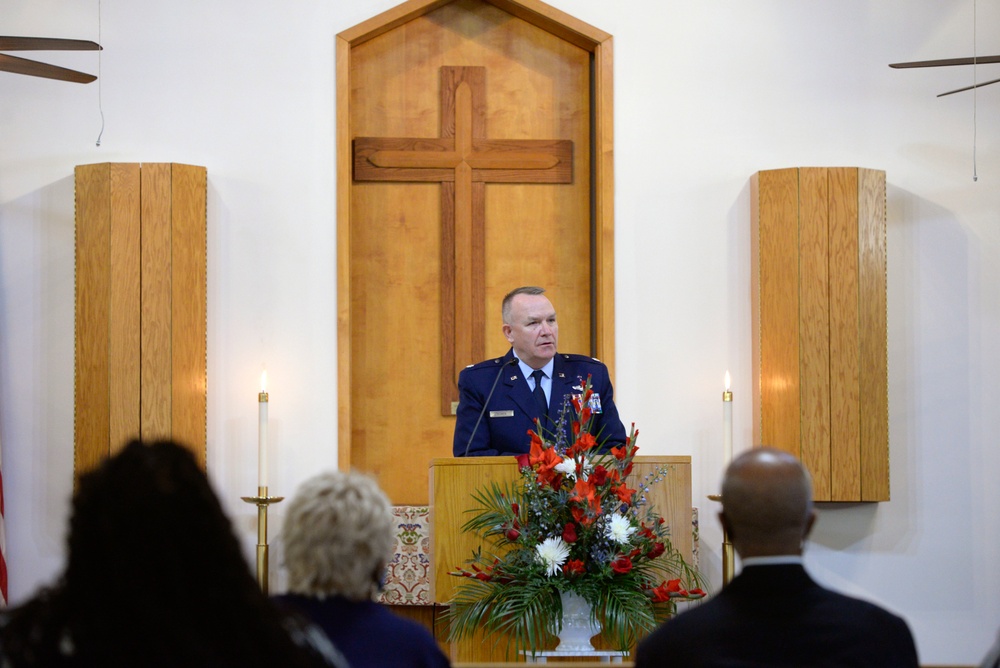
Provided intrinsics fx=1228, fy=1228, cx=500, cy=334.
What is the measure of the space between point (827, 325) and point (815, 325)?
0.16ft

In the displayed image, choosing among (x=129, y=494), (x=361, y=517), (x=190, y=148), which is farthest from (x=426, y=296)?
(x=129, y=494)

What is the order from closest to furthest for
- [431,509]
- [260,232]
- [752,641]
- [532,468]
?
[752,641] < [532,468] < [431,509] < [260,232]

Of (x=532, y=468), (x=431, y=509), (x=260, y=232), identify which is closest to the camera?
(x=532, y=468)

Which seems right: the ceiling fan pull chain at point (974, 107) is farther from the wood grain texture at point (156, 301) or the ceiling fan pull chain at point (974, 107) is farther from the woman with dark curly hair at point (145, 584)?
the woman with dark curly hair at point (145, 584)

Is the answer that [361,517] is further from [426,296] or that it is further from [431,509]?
[426,296]

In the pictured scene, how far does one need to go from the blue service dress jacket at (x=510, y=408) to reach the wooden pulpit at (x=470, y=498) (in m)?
0.51

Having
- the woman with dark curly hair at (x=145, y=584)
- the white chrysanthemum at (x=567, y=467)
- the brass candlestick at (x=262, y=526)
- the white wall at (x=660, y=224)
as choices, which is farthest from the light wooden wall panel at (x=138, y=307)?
the woman with dark curly hair at (x=145, y=584)

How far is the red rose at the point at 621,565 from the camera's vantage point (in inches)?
127

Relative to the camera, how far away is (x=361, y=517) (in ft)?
6.56

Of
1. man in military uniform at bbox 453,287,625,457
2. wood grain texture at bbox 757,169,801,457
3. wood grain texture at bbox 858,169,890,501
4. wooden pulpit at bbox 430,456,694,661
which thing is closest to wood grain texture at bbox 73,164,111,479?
man in military uniform at bbox 453,287,625,457

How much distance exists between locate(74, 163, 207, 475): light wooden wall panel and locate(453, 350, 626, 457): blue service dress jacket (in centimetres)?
133

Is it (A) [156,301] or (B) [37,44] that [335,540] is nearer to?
(B) [37,44]

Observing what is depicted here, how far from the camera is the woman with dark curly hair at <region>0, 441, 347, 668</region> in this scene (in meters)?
1.57

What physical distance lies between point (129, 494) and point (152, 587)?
0.40 ft
